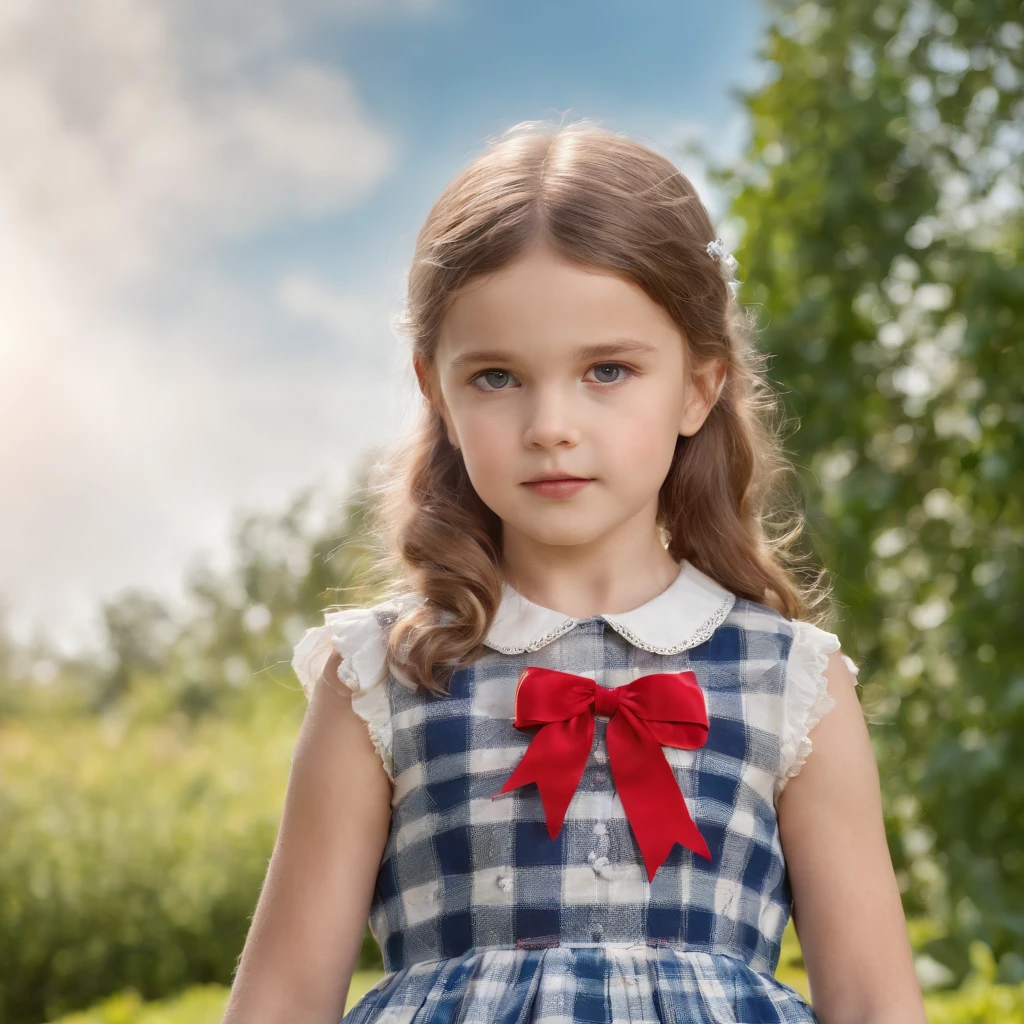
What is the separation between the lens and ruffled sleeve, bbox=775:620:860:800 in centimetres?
150

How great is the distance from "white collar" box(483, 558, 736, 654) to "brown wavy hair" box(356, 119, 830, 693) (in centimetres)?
3

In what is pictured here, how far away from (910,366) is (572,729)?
2237 millimetres

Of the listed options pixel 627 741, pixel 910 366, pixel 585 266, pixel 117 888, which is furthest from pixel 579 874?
pixel 117 888

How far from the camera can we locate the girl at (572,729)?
1408mm

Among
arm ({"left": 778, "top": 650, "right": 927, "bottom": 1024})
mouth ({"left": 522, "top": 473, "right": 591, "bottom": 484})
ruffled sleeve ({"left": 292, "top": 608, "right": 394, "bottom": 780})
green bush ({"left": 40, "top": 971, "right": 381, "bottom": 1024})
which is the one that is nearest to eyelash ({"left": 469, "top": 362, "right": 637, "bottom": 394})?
mouth ({"left": 522, "top": 473, "right": 591, "bottom": 484})

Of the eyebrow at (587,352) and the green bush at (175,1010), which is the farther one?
the green bush at (175,1010)

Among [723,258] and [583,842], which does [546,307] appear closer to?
[723,258]

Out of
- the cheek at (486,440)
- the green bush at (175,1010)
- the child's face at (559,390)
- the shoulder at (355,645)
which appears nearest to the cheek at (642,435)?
the child's face at (559,390)

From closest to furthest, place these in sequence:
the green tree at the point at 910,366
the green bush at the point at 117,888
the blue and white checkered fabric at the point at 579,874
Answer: the blue and white checkered fabric at the point at 579,874 < the green tree at the point at 910,366 < the green bush at the point at 117,888

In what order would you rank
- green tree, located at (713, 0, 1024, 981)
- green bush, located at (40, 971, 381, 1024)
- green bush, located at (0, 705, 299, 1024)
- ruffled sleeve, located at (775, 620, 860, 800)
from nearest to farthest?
ruffled sleeve, located at (775, 620, 860, 800) < green tree, located at (713, 0, 1024, 981) < green bush, located at (40, 971, 381, 1024) < green bush, located at (0, 705, 299, 1024)

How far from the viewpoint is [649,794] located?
4.72ft

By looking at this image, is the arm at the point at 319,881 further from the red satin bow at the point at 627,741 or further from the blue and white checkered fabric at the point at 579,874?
the red satin bow at the point at 627,741

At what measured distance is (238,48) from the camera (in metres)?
5.43

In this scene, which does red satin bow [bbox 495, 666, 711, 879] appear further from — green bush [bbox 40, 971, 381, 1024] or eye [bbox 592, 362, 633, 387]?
green bush [bbox 40, 971, 381, 1024]
